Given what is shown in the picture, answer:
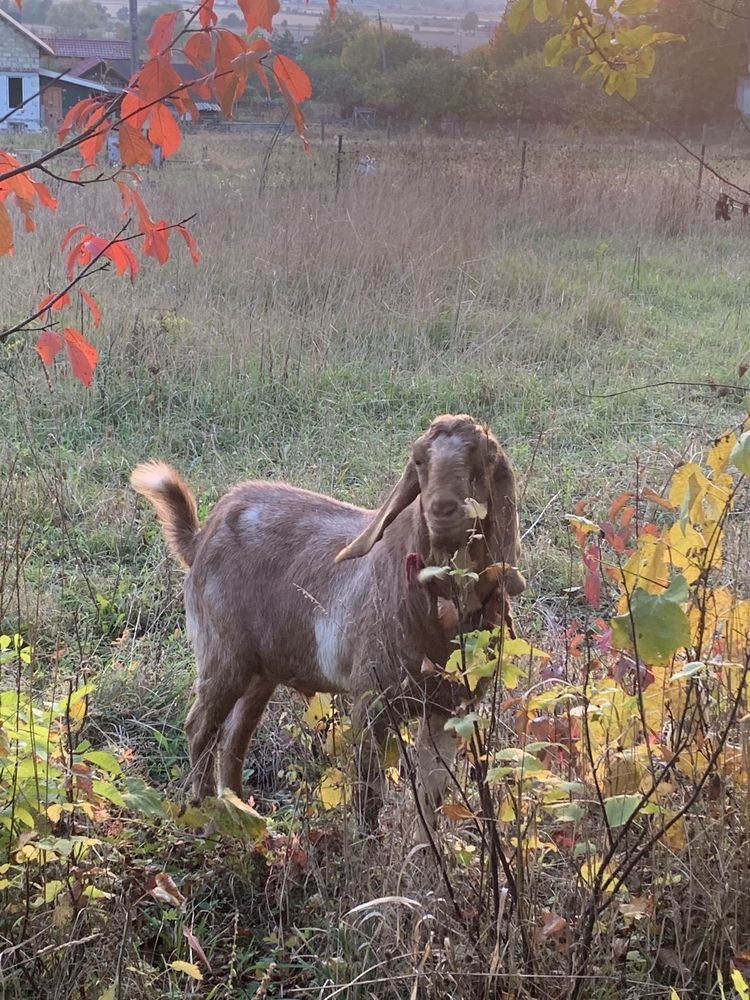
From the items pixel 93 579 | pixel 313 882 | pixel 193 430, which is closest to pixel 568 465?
pixel 193 430

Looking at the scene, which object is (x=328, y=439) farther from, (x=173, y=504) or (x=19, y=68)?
(x=19, y=68)

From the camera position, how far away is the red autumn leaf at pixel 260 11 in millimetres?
1785

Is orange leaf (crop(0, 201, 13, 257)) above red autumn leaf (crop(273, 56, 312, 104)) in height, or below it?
below

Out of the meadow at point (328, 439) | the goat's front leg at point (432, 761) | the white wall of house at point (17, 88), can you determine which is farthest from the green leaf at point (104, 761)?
the white wall of house at point (17, 88)

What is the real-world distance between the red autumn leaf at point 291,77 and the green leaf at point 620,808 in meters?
1.38

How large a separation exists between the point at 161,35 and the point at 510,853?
1.73 m

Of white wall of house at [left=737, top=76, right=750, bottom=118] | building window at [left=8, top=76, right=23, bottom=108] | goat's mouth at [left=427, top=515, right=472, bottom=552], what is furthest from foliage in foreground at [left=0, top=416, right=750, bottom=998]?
building window at [left=8, top=76, right=23, bottom=108]

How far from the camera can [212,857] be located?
103 inches

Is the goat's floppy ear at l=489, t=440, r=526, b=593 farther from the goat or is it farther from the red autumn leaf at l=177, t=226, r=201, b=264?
the red autumn leaf at l=177, t=226, r=201, b=264

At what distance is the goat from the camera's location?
7.79 ft

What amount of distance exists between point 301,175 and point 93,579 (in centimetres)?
828

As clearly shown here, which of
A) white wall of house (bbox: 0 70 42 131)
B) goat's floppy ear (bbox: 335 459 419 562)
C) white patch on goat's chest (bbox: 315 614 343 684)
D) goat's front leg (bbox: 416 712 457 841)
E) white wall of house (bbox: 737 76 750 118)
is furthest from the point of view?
white wall of house (bbox: 0 70 42 131)

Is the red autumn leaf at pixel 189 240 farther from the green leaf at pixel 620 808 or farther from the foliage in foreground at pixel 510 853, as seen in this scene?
the green leaf at pixel 620 808

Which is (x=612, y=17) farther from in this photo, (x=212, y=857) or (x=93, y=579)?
(x=93, y=579)
